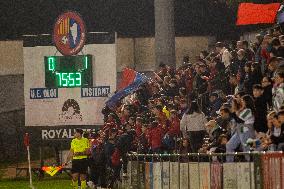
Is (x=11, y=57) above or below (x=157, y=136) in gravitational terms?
above

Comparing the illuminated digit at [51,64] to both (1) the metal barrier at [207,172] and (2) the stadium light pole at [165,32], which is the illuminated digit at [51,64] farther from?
(2) the stadium light pole at [165,32]

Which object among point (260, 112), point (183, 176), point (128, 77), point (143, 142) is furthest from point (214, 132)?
point (128, 77)

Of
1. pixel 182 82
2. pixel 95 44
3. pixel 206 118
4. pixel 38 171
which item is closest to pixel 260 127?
pixel 206 118

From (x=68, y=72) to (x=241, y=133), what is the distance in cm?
1683

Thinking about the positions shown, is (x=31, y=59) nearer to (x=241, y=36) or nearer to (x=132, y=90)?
(x=132, y=90)

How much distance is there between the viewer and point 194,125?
27.3 metres

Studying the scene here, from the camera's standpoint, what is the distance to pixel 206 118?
1090 inches

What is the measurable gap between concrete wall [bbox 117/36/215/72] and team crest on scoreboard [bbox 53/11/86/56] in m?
19.0

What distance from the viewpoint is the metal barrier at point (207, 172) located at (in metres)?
16.8

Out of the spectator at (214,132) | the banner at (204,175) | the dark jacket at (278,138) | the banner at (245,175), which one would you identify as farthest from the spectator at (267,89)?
the banner at (245,175)

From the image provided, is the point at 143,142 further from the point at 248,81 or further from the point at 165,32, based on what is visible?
the point at 165,32

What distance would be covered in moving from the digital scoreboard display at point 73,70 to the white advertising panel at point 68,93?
16cm

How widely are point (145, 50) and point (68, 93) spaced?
62.5ft

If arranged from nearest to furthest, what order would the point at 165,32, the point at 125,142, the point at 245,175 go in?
the point at 245,175
the point at 125,142
the point at 165,32
